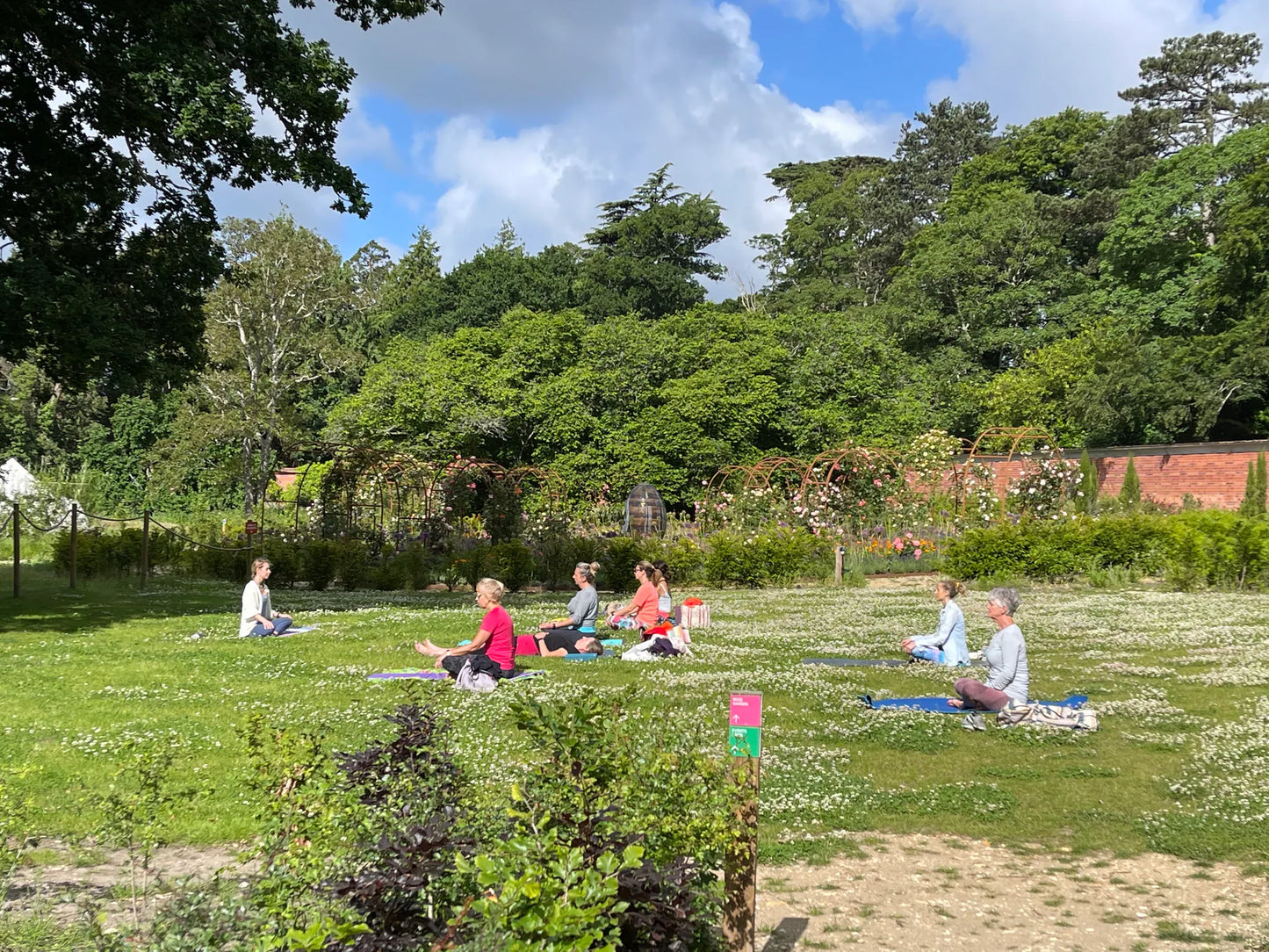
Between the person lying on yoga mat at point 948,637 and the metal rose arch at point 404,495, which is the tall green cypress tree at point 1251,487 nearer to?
the metal rose arch at point 404,495

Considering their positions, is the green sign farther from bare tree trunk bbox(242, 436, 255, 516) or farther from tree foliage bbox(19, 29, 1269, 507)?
bare tree trunk bbox(242, 436, 255, 516)

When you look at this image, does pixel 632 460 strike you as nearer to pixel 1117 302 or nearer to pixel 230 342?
pixel 230 342

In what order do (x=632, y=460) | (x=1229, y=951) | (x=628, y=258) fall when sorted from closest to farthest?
(x=1229, y=951) → (x=632, y=460) → (x=628, y=258)

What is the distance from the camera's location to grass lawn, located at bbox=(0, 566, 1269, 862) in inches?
272

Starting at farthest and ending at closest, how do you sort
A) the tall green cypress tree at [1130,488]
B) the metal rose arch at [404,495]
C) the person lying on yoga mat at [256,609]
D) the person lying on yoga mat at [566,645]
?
the tall green cypress tree at [1130,488] → the metal rose arch at [404,495] → the person lying on yoga mat at [256,609] → the person lying on yoga mat at [566,645]

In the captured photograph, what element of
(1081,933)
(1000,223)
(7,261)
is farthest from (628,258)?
(1081,933)

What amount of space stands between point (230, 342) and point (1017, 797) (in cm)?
4248

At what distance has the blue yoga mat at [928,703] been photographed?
10191mm

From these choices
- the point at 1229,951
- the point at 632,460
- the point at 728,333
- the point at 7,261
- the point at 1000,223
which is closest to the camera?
the point at 1229,951

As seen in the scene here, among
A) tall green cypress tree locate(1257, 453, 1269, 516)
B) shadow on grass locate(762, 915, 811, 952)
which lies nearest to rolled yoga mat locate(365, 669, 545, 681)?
shadow on grass locate(762, 915, 811, 952)

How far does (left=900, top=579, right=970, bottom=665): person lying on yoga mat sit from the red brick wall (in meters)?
21.3

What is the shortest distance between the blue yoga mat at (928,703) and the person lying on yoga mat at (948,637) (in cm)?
210

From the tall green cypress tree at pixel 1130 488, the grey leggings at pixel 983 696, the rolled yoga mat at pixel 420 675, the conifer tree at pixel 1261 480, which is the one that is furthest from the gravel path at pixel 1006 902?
the conifer tree at pixel 1261 480

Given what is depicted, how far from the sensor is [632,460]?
1485 inches
